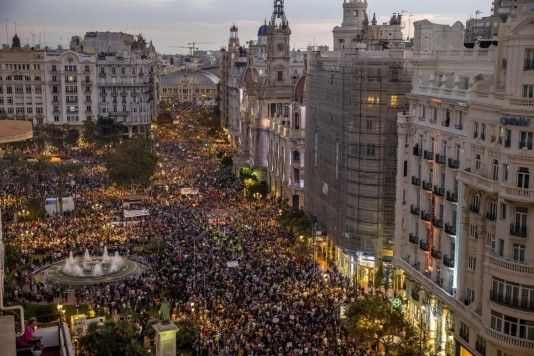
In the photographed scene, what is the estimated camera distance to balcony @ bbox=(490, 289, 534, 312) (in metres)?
31.1

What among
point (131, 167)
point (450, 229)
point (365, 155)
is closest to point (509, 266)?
point (450, 229)

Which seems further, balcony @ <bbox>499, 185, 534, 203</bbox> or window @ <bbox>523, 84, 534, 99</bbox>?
window @ <bbox>523, 84, 534, 99</bbox>

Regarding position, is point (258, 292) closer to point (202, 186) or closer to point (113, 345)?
point (113, 345)

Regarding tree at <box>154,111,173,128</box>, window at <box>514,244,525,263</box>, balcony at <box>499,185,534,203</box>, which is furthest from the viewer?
tree at <box>154,111,173,128</box>

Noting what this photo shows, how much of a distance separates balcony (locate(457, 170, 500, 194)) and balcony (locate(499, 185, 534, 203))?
512mm

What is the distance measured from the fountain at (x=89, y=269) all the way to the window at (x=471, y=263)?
26365mm

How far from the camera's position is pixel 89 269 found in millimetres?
51500

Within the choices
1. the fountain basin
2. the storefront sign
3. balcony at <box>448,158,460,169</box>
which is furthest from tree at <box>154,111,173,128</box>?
the storefront sign

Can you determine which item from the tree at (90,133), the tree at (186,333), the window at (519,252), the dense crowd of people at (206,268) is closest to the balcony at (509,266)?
the window at (519,252)

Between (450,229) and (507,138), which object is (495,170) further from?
(450,229)

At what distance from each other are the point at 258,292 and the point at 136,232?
819 inches

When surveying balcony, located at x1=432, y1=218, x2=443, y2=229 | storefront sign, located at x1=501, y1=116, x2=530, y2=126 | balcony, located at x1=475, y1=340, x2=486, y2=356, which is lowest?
balcony, located at x1=475, y1=340, x2=486, y2=356

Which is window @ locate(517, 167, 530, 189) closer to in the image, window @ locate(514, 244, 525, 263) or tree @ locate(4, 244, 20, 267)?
window @ locate(514, 244, 525, 263)

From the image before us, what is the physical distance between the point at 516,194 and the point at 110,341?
20558 millimetres
